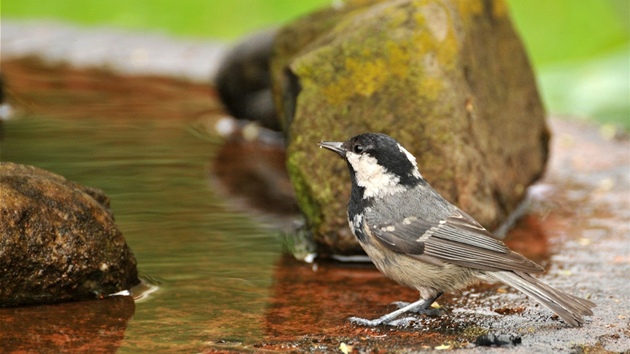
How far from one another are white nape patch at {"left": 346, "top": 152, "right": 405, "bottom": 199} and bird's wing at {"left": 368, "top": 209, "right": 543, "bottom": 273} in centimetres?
20

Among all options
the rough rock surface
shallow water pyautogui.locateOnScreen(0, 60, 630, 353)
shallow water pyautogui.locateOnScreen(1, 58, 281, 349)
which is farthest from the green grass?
the rough rock surface

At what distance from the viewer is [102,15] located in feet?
48.4

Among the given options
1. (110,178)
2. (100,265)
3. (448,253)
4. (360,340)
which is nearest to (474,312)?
(448,253)

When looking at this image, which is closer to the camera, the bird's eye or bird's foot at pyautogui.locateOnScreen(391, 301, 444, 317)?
bird's foot at pyautogui.locateOnScreen(391, 301, 444, 317)

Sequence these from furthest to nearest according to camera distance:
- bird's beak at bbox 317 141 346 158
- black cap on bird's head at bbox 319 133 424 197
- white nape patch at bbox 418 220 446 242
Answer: bird's beak at bbox 317 141 346 158 → black cap on bird's head at bbox 319 133 424 197 → white nape patch at bbox 418 220 446 242

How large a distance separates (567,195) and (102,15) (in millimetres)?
9471

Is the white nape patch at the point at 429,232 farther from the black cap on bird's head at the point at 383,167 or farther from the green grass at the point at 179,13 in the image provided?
the green grass at the point at 179,13

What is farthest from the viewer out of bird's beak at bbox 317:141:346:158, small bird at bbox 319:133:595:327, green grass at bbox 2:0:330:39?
green grass at bbox 2:0:330:39

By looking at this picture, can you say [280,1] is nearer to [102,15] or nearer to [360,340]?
[102,15]

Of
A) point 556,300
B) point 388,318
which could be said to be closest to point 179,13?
point 388,318

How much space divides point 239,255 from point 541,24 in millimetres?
9033

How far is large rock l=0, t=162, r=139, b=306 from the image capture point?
473cm

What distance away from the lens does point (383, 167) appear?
498 cm

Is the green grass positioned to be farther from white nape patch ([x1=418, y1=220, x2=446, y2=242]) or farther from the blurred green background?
white nape patch ([x1=418, y1=220, x2=446, y2=242])
